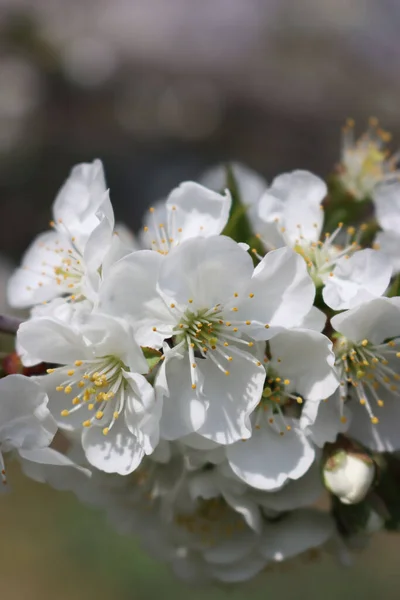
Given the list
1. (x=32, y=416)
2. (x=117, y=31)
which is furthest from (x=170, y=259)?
(x=117, y=31)

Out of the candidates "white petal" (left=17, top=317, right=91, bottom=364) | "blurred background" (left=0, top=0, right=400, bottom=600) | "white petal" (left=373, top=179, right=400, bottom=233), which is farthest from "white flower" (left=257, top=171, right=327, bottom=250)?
"blurred background" (left=0, top=0, right=400, bottom=600)

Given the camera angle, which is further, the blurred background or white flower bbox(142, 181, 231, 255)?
the blurred background

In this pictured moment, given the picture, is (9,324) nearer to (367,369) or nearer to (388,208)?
(367,369)

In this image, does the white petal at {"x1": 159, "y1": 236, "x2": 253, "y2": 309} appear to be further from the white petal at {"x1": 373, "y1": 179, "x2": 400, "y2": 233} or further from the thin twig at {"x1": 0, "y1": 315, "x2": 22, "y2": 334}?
the white petal at {"x1": 373, "y1": 179, "x2": 400, "y2": 233}

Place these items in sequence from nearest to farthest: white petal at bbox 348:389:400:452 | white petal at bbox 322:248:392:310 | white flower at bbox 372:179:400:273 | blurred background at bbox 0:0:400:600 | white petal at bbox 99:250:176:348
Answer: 1. white petal at bbox 99:250:176:348
2. white petal at bbox 322:248:392:310
3. white petal at bbox 348:389:400:452
4. white flower at bbox 372:179:400:273
5. blurred background at bbox 0:0:400:600

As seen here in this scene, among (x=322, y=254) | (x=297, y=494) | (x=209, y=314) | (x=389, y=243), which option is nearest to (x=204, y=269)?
(x=209, y=314)
